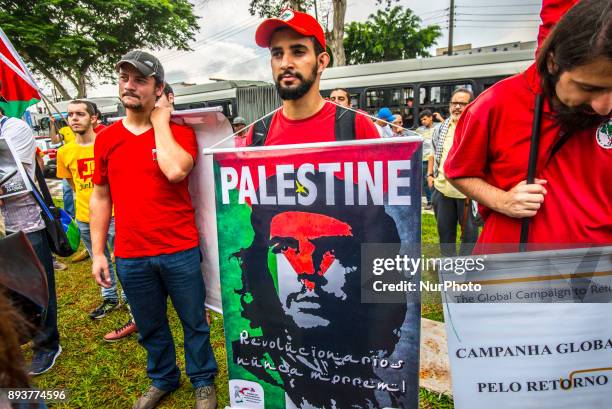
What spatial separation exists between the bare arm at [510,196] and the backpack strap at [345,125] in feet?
1.87

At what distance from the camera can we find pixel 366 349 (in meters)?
1.49

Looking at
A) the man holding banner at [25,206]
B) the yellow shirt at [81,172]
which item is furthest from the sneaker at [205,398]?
the yellow shirt at [81,172]

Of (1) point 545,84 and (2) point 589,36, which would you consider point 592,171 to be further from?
(2) point 589,36

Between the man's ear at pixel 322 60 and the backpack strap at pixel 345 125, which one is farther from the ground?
the man's ear at pixel 322 60

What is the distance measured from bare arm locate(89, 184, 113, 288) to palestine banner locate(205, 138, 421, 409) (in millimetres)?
1048

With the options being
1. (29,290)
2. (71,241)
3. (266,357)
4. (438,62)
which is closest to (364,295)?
(266,357)

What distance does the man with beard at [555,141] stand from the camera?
116 cm

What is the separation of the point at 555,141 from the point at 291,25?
4.16 feet

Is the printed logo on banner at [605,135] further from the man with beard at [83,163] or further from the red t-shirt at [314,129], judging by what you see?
the man with beard at [83,163]

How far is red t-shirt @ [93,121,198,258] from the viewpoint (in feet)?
6.95

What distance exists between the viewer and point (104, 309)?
3.83m

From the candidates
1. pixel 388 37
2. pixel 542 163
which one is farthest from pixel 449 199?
pixel 388 37

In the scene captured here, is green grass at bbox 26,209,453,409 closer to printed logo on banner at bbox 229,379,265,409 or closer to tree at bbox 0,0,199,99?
printed logo on banner at bbox 229,379,265,409

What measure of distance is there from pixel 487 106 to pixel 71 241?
9.93ft
